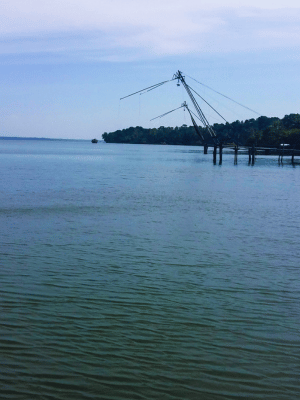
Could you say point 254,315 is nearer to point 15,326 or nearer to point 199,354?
point 199,354

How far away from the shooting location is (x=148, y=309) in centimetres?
1091

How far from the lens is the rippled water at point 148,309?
7754 millimetres

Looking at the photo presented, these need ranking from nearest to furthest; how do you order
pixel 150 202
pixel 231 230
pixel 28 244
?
pixel 28 244
pixel 231 230
pixel 150 202

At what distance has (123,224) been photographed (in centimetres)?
2227

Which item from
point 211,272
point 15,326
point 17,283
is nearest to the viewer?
point 15,326

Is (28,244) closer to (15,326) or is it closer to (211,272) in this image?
(211,272)

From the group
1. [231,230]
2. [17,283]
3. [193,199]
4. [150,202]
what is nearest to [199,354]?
[17,283]

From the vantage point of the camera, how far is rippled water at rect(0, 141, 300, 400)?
775 cm

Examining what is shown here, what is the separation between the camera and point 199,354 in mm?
8727

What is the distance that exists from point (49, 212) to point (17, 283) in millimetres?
13225

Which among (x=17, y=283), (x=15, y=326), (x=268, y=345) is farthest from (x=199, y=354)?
(x=17, y=283)

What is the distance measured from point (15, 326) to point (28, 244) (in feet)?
24.4

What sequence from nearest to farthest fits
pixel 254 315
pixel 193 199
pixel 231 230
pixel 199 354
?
pixel 199 354 → pixel 254 315 → pixel 231 230 → pixel 193 199

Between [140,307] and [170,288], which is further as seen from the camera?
[170,288]
